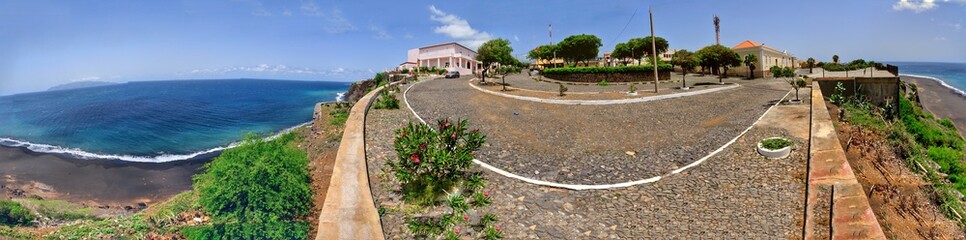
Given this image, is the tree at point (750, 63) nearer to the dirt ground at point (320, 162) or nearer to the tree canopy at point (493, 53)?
the tree canopy at point (493, 53)

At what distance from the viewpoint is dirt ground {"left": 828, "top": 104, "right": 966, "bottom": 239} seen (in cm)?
602

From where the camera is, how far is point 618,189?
754cm

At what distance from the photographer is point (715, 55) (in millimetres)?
28578

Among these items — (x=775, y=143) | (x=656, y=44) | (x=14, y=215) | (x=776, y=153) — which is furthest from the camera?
(x=656, y=44)

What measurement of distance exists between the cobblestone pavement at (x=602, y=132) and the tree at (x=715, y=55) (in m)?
10.1

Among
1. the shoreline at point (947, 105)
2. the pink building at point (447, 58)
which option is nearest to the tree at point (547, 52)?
the pink building at point (447, 58)

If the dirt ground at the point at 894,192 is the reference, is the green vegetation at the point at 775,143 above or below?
above

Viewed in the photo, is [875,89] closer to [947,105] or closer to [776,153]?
[776,153]

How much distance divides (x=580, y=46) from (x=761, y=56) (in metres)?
20.1

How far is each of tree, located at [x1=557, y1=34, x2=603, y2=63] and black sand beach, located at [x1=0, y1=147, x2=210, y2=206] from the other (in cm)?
4154

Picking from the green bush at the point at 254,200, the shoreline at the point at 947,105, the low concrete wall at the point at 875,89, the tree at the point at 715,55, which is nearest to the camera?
the green bush at the point at 254,200

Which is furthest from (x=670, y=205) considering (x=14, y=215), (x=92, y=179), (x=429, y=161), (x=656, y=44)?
(x=656, y=44)

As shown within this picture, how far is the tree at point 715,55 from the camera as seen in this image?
28.3m

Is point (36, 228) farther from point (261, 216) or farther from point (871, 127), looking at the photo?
point (871, 127)
